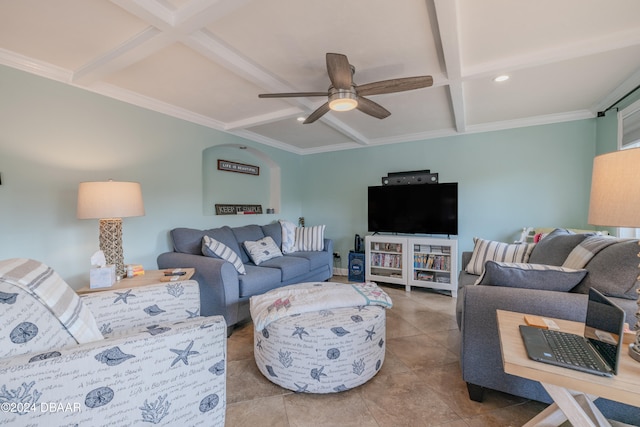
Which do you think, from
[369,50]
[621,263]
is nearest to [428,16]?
[369,50]

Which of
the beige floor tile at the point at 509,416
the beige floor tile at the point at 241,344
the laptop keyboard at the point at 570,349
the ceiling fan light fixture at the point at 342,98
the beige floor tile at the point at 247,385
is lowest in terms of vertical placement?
the beige floor tile at the point at 241,344

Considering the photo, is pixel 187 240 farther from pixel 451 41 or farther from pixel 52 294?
pixel 451 41

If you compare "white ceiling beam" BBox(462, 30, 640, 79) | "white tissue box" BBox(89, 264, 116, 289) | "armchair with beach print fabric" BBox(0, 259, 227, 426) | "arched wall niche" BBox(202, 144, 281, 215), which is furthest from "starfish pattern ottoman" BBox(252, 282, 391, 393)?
"arched wall niche" BBox(202, 144, 281, 215)

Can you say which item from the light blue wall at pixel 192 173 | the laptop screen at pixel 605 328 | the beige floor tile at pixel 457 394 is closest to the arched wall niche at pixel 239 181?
the light blue wall at pixel 192 173

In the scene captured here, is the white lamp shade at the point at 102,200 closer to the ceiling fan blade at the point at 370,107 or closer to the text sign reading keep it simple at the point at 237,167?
the text sign reading keep it simple at the point at 237,167

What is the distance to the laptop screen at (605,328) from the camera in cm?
84

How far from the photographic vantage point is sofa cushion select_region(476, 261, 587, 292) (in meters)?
1.45

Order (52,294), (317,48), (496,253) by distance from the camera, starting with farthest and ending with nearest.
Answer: (496,253), (317,48), (52,294)

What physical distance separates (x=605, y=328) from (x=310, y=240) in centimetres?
339

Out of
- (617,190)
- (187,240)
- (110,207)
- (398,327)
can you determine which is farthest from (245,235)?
(617,190)

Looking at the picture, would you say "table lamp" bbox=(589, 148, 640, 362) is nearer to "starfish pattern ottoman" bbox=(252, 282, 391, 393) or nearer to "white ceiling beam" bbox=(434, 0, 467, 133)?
"white ceiling beam" bbox=(434, 0, 467, 133)

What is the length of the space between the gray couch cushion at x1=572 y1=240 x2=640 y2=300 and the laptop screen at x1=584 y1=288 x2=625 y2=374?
1.78 feet

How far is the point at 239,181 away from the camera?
4.17 meters

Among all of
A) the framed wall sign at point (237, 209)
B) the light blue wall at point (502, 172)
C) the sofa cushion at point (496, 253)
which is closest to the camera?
the sofa cushion at point (496, 253)
